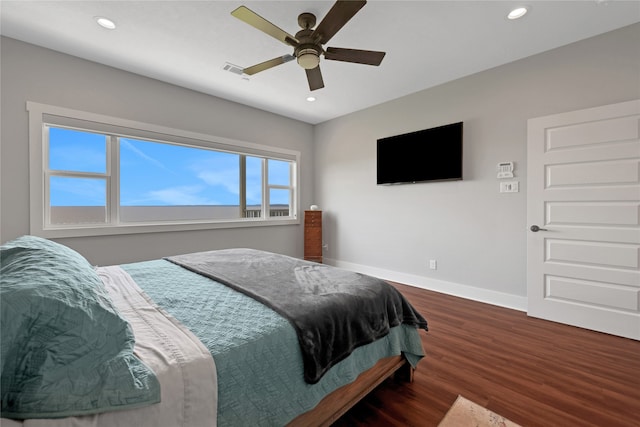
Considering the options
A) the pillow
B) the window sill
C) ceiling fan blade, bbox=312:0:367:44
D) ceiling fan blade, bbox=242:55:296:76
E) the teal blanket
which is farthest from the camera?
the window sill

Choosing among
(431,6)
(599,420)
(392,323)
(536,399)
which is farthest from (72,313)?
(431,6)

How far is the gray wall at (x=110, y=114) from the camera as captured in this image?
2.54m

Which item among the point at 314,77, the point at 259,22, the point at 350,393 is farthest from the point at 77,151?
the point at 350,393

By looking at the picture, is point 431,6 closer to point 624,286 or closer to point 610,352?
point 624,286

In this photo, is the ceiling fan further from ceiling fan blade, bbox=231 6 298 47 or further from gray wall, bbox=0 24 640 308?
gray wall, bbox=0 24 640 308

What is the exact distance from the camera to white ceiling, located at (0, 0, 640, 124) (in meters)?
2.16

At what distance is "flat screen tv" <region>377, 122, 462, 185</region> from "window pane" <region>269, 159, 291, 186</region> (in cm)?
173

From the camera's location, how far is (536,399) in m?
1.62

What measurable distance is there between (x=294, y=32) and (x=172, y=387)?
276cm

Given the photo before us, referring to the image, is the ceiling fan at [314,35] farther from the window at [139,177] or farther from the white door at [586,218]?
the white door at [586,218]

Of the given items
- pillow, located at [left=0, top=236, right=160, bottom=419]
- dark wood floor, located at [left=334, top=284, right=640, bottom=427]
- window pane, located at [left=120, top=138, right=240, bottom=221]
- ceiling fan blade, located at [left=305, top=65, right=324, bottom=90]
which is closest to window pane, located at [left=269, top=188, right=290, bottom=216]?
window pane, located at [left=120, top=138, right=240, bottom=221]

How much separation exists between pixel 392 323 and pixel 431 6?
2395mm

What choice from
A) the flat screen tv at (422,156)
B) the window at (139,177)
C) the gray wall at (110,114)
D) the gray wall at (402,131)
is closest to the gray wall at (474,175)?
the gray wall at (402,131)

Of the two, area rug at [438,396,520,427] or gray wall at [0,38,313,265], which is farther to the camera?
gray wall at [0,38,313,265]
